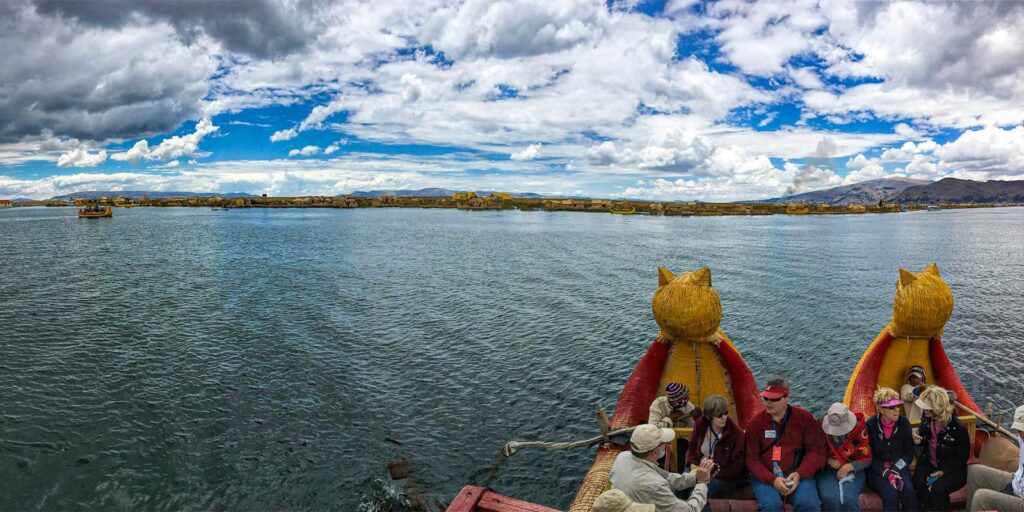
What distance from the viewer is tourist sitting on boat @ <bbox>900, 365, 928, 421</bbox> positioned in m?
12.3

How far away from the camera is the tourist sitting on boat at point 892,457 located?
936cm

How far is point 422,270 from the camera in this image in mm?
58312

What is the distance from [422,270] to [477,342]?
1200 inches

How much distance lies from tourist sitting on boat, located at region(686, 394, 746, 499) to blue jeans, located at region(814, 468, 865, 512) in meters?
1.31

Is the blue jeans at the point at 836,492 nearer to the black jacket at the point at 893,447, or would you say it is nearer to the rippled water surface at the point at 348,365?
the black jacket at the point at 893,447

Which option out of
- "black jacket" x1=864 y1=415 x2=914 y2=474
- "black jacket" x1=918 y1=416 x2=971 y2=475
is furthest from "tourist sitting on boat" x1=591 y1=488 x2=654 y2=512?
"black jacket" x1=918 y1=416 x2=971 y2=475

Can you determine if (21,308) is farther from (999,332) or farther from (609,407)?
(999,332)

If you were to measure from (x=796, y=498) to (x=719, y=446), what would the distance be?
1.47 metres

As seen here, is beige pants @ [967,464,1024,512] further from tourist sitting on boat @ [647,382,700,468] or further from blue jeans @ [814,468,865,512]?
tourist sitting on boat @ [647,382,700,468]

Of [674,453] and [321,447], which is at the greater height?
[674,453]

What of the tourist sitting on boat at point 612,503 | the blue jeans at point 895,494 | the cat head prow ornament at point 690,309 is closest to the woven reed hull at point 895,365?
the cat head prow ornament at point 690,309

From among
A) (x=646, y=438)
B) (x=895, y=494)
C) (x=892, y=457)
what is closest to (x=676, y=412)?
(x=892, y=457)

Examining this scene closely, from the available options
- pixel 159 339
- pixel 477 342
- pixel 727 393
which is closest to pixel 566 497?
pixel 727 393

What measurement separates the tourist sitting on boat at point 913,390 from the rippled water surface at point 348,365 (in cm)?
773
